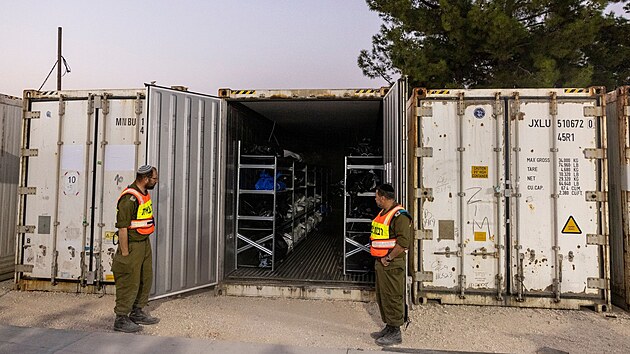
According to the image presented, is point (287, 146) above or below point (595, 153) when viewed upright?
above

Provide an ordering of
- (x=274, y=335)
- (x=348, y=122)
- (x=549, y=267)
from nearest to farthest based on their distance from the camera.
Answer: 1. (x=274, y=335)
2. (x=549, y=267)
3. (x=348, y=122)

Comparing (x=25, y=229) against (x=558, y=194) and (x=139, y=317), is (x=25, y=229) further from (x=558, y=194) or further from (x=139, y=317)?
(x=558, y=194)

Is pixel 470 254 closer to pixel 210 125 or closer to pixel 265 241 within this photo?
pixel 265 241

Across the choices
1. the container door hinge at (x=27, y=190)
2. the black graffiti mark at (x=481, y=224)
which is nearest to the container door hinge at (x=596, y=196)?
the black graffiti mark at (x=481, y=224)

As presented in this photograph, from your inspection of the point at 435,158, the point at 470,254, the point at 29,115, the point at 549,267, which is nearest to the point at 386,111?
the point at 435,158

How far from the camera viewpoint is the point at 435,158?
588 cm

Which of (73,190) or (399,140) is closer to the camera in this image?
(399,140)

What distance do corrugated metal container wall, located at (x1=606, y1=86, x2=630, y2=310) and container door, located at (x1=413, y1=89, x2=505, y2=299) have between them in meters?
1.66

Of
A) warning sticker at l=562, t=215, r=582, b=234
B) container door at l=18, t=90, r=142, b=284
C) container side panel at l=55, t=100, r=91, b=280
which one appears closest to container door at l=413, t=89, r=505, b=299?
A: warning sticker at l=562, t=215, r=582, b=234

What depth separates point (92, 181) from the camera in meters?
6.20

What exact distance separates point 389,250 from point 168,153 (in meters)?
3.30

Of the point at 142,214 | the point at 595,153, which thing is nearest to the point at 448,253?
the point at 595,153

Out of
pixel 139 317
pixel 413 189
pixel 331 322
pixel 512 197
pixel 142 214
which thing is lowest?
pixel 331 322

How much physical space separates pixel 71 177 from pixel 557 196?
720 centimetres
